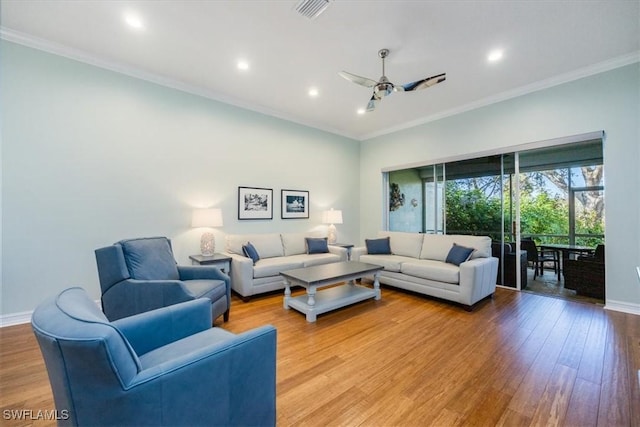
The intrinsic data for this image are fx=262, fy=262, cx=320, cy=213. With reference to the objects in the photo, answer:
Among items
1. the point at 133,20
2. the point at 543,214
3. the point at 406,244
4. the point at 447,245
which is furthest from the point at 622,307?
the point at 133,20

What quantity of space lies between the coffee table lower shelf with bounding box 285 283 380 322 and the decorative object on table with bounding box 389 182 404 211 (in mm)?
2855

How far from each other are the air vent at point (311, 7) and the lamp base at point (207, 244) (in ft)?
10.3

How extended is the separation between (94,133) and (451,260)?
515 centimetres

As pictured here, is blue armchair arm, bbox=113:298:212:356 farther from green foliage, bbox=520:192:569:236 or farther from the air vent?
green foliage, bbox=520:192:569:236

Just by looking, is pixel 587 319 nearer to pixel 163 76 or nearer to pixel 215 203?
pixel 215 203

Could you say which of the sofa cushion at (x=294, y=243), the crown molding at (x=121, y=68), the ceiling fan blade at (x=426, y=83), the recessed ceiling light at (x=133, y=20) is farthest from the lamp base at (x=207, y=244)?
the ceiling fan blade at (x=426, y=83)

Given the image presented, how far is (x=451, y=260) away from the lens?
389cm

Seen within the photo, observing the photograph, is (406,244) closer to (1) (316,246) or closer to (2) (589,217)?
(1) (316,246)

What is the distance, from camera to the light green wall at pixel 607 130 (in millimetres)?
3248

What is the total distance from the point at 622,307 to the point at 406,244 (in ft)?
8.95

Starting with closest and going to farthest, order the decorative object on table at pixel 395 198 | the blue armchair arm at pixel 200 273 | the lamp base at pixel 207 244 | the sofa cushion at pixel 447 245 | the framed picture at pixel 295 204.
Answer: the blue armchair arm at pixel 200 273, the sofa cushion at pixel 447 245, the lamp base at pixel 207 244, the framed picture at pixel 295 204, the decorative object on table at pixel 395 198

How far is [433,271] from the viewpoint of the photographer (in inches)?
143

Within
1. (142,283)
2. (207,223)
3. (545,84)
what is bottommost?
(142,283)

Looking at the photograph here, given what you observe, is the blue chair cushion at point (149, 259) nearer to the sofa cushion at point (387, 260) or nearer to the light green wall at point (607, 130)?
the sofa cushion at point (387, 260)
